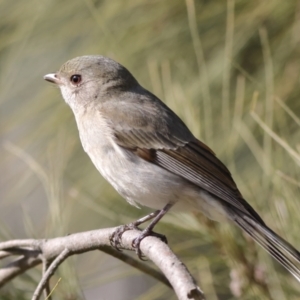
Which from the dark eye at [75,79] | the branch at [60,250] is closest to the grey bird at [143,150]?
the dark eye at [75,79]

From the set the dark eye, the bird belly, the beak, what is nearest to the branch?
the bird belly

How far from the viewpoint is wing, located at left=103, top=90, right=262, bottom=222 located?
2.39 meters

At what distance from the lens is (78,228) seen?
287cm

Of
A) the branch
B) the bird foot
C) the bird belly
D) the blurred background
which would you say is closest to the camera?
the branch

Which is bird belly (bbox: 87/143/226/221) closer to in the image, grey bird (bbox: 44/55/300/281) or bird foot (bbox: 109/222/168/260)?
grey bird (bbox: 44/55/300/281)

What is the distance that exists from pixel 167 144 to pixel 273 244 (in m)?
0.71

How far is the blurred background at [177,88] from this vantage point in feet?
7.30

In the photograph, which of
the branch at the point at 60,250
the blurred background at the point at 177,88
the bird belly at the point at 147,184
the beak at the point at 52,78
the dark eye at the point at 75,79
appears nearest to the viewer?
the branch at the point at 60,250

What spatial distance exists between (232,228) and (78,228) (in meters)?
0.86

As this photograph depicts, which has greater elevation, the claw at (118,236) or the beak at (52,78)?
the beak at (52,78)

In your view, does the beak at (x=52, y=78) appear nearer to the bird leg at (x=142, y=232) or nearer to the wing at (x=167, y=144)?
the wing at (x=167, y=144)

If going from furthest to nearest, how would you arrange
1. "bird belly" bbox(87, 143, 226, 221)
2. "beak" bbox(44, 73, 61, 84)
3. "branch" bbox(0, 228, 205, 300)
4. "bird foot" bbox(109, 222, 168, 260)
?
1. "beak" bbox(44, 73, 61, 84)
2. "bird belly" bbox(87, 143, 226, 221)
3. "bird foot" bbox(109, 222, 168, 260)
4. "branch" bbox(0, 228, 205, 300)

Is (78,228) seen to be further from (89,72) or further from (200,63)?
(200,63)

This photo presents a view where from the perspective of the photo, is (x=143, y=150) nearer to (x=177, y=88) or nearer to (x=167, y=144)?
(x=167, y=144)
